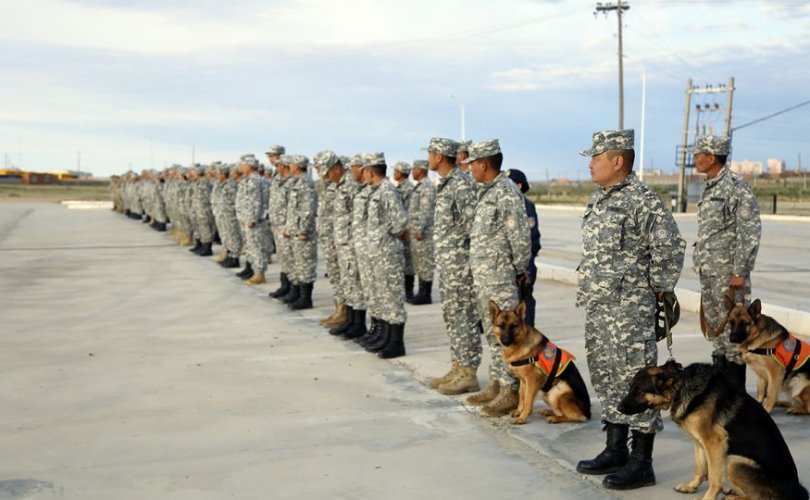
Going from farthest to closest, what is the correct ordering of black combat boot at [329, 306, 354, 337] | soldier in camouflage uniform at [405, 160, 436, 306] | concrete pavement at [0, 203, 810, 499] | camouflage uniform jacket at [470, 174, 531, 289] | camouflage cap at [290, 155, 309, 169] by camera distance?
soldier in camouflage uniform at [405, 160, 436, 306], camouflage cap at [290, 155, 309, 169], black combat boot at [329, 306, 354, 337], camouflage uniform jacket at [470, 174, 531, 289], concrete pavement at [0, 203, 810, 499]

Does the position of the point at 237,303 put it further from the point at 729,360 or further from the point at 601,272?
the point at 601,272

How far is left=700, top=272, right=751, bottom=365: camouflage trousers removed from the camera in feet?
22.0

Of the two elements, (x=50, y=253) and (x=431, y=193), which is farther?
(x=50, y=253)

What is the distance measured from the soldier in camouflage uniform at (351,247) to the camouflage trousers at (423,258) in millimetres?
2753

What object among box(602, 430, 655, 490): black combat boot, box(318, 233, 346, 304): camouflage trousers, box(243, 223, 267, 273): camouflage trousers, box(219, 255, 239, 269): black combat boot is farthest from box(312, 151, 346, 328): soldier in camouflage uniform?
box(219, 255, 239, 269): black combat boot

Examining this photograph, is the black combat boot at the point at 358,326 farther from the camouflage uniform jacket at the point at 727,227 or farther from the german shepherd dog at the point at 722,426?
the german shepherd dog at the point at 722,426

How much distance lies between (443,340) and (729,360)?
3.32 meters

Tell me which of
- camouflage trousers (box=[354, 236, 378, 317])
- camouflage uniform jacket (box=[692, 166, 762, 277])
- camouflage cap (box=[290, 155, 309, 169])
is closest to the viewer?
camouflage uniform jacket (box=[692, 166, 762, 277])

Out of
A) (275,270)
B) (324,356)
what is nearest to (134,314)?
(324,356)

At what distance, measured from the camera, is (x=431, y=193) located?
41.7ft

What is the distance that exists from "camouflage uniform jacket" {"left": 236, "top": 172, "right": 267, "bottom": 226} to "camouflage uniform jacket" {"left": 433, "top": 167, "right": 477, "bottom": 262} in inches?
304

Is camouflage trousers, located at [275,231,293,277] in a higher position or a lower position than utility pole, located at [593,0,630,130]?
lower

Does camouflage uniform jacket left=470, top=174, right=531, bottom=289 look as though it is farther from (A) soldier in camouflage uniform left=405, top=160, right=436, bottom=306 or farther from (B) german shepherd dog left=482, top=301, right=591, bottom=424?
(A) soldier in camouflage uniform left=405, top=160, right=436, bottom=306

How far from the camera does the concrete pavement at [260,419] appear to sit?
4957mm
